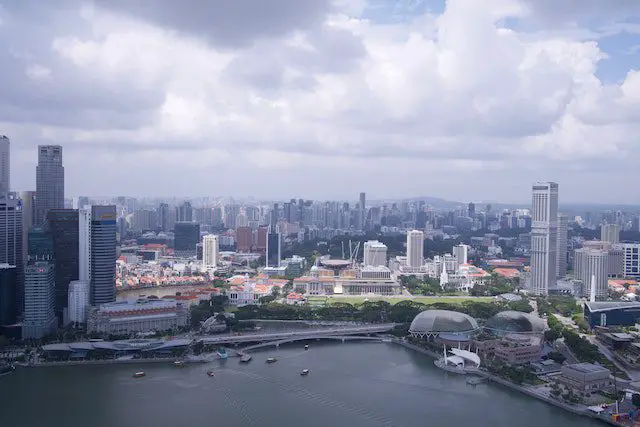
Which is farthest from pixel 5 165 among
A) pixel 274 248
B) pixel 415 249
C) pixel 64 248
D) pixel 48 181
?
pixel 415 249

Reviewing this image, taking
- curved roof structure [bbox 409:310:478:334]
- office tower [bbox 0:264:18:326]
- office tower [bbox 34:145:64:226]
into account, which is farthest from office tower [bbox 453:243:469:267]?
office tower [bbox 0:264:18:326]

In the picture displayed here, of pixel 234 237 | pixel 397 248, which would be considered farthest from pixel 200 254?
pixel 397 248

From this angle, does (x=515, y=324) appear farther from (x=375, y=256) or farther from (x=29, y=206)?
(x=29, y=206)

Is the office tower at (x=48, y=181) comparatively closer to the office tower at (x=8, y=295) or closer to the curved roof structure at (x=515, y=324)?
the office tower at (x=8, y=295)

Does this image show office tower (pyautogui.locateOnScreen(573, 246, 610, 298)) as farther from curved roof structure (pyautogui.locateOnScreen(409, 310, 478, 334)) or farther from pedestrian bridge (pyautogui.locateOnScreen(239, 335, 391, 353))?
pedestrian bridge (pyautogui.locateOnScreen(239, 335, 391, 353))

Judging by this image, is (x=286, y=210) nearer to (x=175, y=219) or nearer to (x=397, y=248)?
(x=175, y=219)

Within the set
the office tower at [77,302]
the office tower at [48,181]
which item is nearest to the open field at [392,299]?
the office tower at [77,302]
